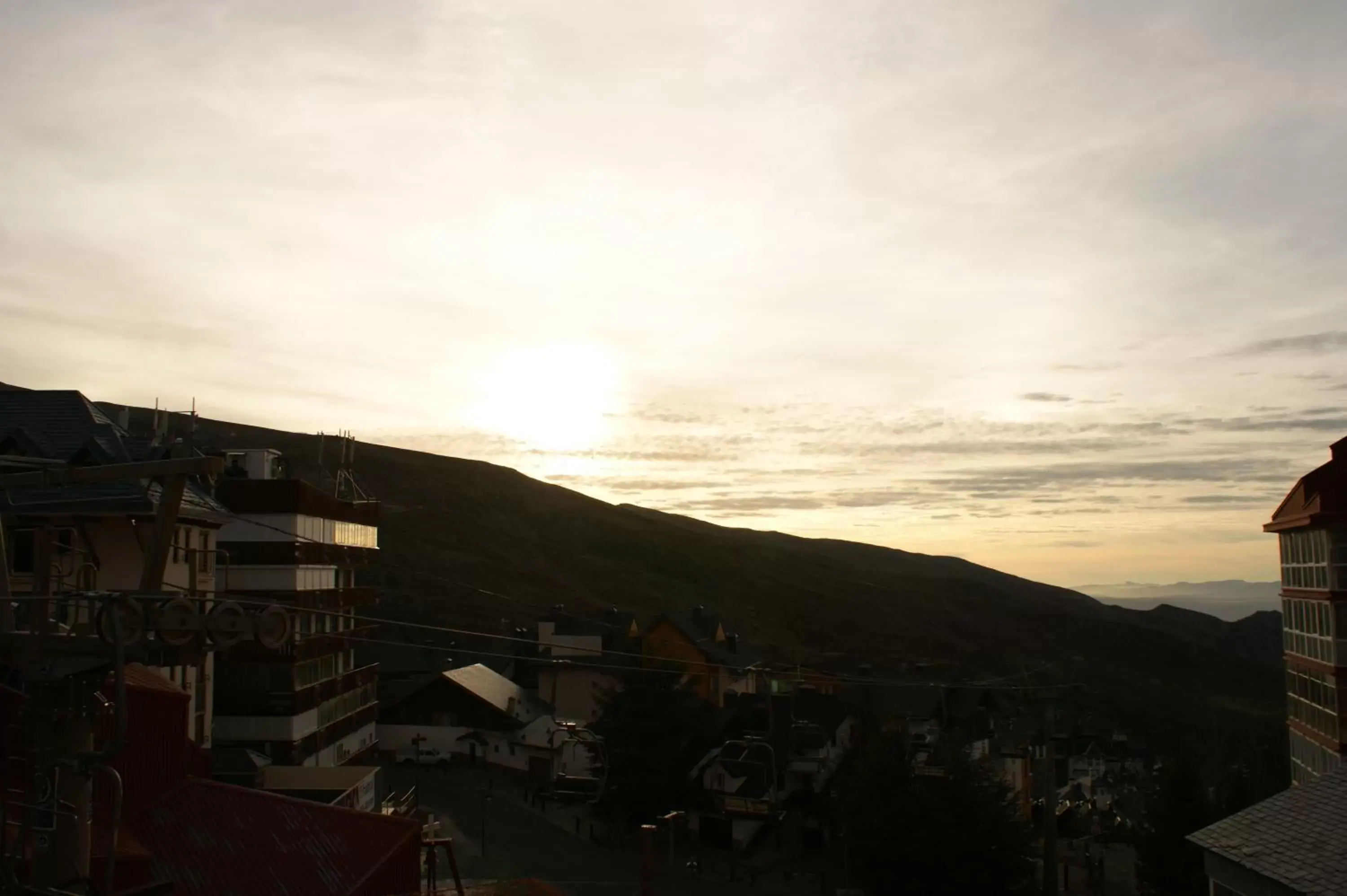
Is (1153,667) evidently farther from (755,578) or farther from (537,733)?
(537,733)

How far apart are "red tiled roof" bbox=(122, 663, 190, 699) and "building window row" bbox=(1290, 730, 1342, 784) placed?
29938 mm

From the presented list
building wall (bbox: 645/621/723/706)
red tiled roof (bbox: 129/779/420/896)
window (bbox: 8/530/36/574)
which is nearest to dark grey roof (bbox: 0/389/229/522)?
window (bbox: 8/530/36/574)

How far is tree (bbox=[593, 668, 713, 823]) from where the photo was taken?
49.8 m

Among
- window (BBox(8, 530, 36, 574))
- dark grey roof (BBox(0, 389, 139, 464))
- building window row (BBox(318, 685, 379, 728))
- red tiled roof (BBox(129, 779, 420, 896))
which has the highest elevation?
dark grey roof (BBox(0, 389, 139, 464))

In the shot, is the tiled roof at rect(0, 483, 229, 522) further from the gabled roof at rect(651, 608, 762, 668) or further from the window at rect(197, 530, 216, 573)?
the gabled roof at rect(651, 608, 762, 668)

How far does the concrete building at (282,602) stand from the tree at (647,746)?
1255 centimetres

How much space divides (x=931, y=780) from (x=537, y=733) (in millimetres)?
27032

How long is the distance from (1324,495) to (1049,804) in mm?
12099

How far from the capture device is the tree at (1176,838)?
41.6 m

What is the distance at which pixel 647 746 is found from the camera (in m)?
50.6

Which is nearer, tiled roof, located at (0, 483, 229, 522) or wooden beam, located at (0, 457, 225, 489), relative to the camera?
wooden beam, located at (0, 457, 225, 489)

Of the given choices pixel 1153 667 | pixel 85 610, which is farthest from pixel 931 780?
pixel 1153 667

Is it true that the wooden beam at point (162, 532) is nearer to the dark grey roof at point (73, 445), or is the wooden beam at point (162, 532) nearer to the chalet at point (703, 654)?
the dark grey roof at point (73, 445)

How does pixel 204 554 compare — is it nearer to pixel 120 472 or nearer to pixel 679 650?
pixel 120 472
